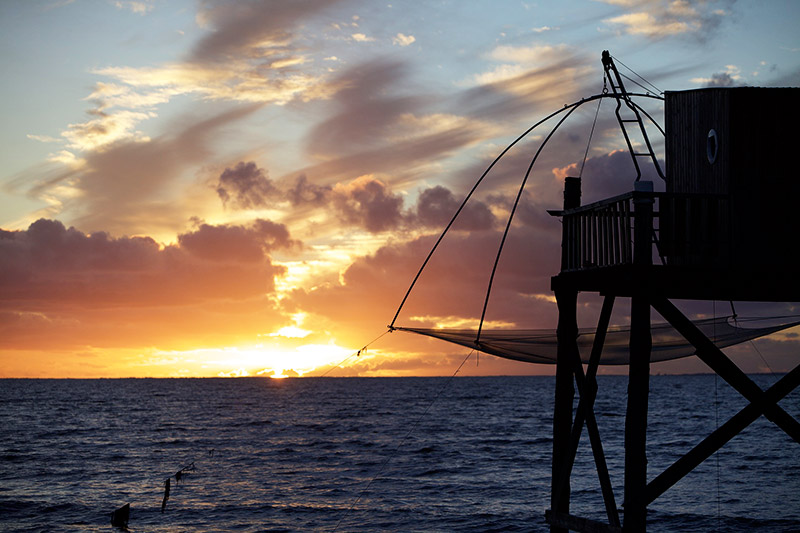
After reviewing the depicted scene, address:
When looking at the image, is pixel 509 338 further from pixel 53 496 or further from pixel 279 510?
pixel 53 496

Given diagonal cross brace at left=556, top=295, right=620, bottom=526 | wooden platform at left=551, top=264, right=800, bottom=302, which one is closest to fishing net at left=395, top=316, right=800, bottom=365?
diagonal cross brace at left=556, top=295, right=620, bottom=526

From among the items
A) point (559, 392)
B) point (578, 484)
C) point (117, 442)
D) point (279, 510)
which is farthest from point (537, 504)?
point (117, 442)

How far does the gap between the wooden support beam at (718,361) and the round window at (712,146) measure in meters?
2.47

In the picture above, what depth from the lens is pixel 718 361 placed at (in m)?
11.3

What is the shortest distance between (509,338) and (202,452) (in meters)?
41.0

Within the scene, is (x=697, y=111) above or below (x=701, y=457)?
above

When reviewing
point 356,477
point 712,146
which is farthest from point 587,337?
point 356,477

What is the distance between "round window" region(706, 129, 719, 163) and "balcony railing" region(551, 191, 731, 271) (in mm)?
788

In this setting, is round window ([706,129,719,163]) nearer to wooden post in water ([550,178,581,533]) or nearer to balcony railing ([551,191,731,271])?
balcony railing ([551,191,731,271])

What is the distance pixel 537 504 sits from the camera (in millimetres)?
30281

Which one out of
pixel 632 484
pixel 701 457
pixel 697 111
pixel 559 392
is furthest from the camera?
pixel 559 392

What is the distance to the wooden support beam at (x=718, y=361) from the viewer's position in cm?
1101

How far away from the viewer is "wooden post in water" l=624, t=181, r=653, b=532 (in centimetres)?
1049

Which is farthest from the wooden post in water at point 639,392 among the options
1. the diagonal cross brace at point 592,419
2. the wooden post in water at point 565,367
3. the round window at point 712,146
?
the wooden post in water at point 565,367
